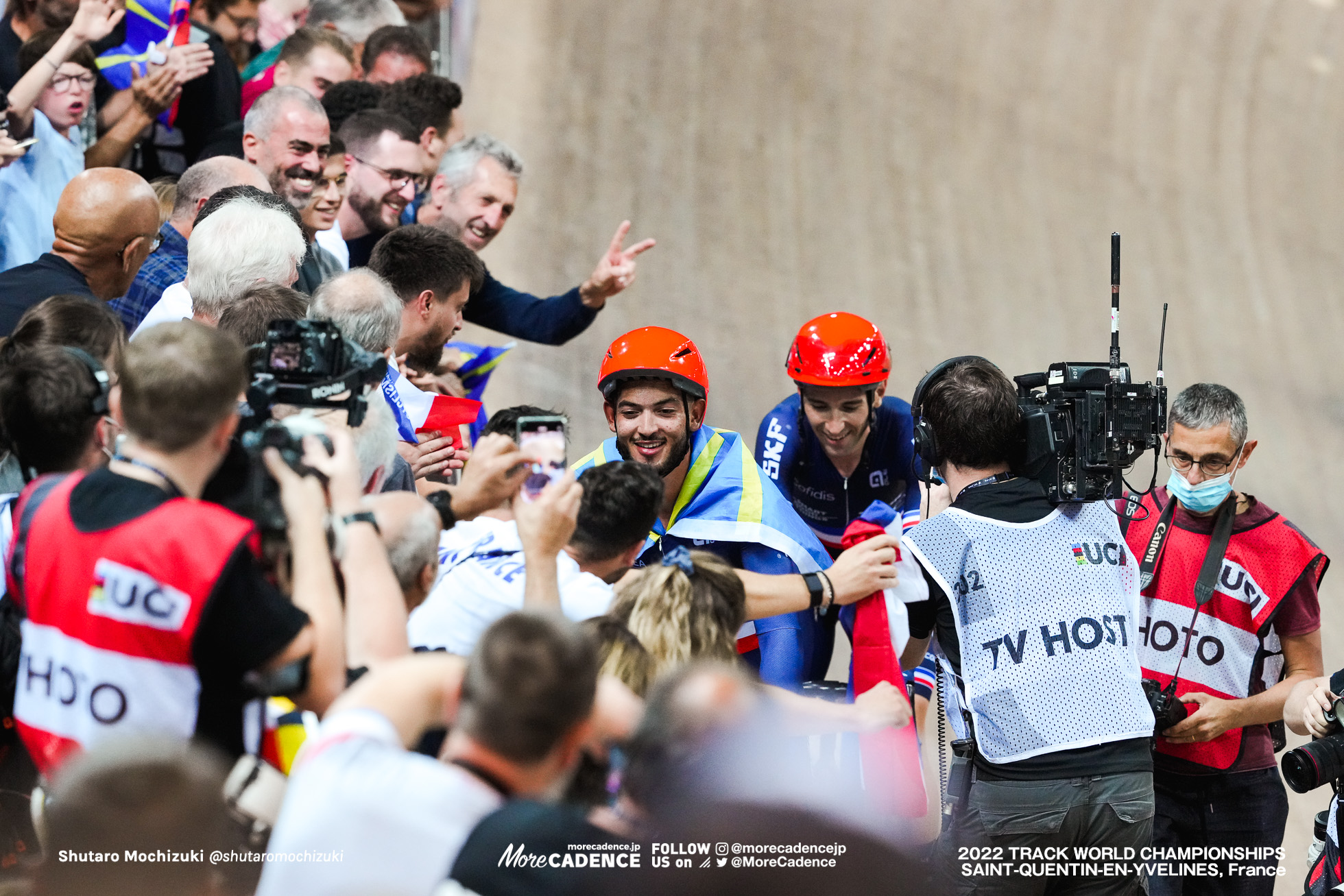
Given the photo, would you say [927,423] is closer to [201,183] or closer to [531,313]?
[201,183]

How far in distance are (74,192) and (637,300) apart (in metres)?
6.72

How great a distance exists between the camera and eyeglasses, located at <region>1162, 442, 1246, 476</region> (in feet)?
14.2

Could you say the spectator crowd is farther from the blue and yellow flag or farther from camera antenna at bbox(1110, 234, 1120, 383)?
camera antenna at bbox(1110, 234, 1120, 383)

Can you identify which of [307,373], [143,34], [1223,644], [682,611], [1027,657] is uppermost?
[143,34]

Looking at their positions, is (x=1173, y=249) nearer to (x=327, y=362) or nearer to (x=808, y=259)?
(x=808, y=259)

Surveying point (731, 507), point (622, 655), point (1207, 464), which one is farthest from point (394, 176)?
point (622, 655)

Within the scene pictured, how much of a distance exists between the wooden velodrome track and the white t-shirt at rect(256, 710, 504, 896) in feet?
23.6

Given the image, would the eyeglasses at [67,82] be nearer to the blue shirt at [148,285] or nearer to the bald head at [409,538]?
the blue shirt at [148,285]

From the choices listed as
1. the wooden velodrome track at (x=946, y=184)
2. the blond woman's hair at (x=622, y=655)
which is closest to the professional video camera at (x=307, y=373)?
the blond woman's hair at (x=622, y=655)

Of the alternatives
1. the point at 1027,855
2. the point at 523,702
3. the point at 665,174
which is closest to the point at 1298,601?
the point at 1027,855

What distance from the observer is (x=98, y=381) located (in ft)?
9.17

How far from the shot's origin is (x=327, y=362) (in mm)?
2871

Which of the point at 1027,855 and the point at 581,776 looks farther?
the point at 1027,855

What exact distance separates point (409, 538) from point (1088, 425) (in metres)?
1.99
